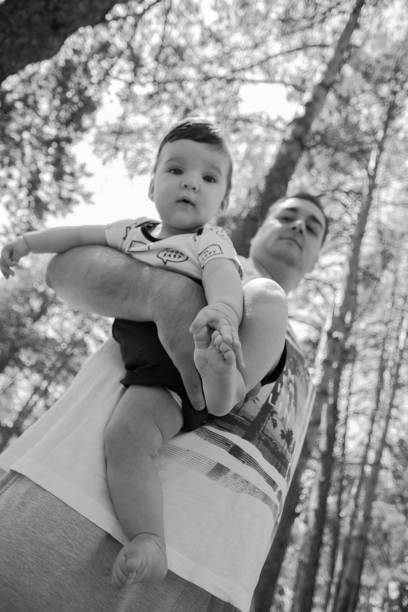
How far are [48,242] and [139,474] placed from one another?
80 cm

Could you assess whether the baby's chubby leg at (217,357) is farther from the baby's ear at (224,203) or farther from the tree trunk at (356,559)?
the tree trunk at (356,559)

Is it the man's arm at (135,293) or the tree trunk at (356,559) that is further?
the tree trunk at (356,559)

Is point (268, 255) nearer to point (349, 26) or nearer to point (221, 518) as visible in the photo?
point (221, 518)

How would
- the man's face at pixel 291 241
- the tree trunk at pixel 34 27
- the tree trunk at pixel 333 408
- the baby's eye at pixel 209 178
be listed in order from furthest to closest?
the tree trunk at pixel 333 408, the tree trunk at pixel 34 27, the man's face at pixel 291 241, the baby's eye at pixel 209 178

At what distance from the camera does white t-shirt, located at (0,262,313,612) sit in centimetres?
115

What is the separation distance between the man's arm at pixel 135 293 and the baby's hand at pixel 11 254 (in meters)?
0.11

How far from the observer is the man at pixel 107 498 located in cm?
105

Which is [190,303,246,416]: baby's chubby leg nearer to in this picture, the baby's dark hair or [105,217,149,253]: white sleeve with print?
[105,217,149,253]: white sleeve with print

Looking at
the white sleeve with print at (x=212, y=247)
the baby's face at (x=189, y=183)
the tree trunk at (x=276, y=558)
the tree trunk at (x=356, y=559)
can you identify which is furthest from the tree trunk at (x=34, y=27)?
the tree trunk at (x=356, y=559)

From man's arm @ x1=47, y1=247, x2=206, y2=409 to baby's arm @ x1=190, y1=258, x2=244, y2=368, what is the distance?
0.17ft

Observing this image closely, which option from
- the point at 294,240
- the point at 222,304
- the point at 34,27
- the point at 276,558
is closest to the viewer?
the point at 222,304

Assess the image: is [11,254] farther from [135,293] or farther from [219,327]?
[219,327]

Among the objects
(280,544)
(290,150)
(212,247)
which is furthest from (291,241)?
(280,544)

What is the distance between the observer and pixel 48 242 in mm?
1575
